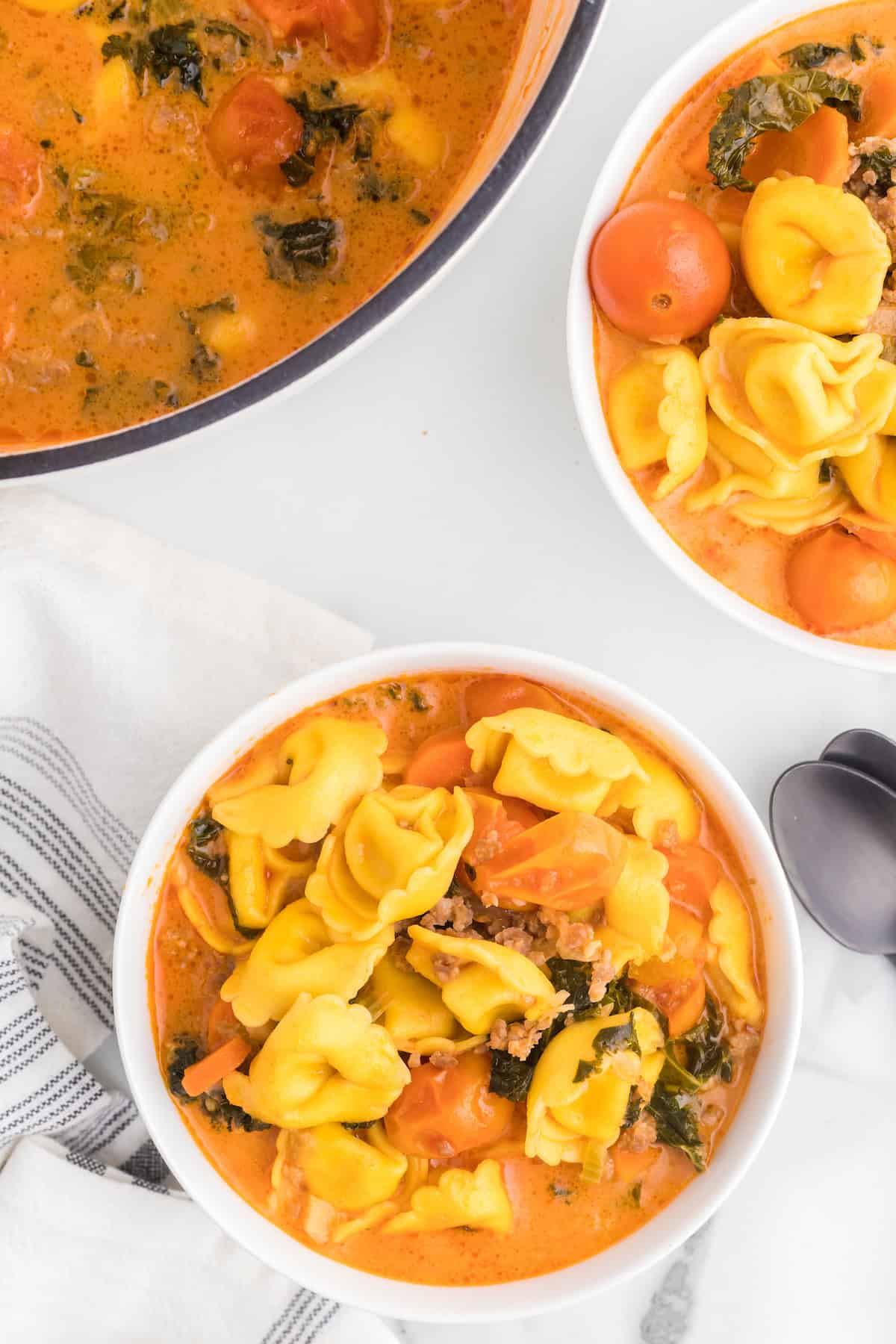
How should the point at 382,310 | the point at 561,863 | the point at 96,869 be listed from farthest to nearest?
the point at 96,869, the point at 561,863, the point at 382,310

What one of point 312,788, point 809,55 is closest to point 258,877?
point 312,788

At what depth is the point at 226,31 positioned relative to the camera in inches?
91.7

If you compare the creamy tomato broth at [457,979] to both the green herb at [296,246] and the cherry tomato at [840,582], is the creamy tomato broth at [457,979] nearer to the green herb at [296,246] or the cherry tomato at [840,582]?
the cherry tomato at [840,582]

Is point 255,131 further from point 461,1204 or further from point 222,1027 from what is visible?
point 461,1204

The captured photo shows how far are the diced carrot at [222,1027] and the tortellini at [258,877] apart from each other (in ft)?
0.54

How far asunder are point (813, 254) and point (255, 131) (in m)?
1.05

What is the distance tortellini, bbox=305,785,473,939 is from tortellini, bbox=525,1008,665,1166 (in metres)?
0.36

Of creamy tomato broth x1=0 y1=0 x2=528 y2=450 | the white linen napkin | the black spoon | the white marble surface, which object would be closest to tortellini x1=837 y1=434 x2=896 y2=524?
the white marble surface

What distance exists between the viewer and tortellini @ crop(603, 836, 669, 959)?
7.29 feet

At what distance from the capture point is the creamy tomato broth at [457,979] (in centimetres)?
222

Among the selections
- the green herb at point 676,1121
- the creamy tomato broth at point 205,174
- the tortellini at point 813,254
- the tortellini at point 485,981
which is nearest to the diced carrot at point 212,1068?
the tortellini at point 485,981

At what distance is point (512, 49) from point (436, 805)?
144 cm

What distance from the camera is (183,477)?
8.63 ft

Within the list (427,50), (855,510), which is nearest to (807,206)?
(855,510)
